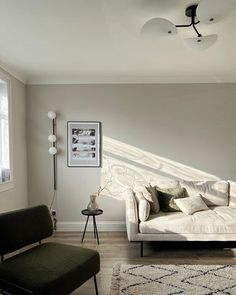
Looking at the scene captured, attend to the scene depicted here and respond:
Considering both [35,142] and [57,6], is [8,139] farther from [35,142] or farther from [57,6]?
[57,6]

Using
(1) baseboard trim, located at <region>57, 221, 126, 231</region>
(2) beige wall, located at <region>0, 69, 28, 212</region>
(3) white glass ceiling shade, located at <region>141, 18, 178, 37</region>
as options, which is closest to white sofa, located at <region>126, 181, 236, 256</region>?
(1) baseboard trim, located at <region>57, 221, 126, 231</region>

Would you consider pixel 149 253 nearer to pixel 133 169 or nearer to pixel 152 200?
pixel 152 200

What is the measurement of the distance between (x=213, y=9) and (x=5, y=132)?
9.52 feet

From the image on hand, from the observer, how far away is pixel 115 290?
2.46 m

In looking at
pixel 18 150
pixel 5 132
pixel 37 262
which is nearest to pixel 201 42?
pixel 37 262

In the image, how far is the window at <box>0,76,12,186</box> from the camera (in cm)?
348

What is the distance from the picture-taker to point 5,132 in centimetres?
354

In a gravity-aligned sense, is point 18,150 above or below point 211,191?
above

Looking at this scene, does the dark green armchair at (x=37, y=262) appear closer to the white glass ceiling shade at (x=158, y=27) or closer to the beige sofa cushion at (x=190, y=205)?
the beige sofa cushion at (x=190, y=205)

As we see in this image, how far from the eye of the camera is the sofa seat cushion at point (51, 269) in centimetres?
182

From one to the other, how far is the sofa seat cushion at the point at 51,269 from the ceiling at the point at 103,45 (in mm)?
2090

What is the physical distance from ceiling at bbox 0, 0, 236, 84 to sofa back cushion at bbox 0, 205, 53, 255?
1764mm

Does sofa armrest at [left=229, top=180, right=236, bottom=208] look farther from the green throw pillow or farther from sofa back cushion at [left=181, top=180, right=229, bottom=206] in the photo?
the green throw pillow

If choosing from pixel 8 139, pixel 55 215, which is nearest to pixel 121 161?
pixel 55 215
